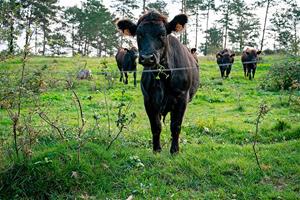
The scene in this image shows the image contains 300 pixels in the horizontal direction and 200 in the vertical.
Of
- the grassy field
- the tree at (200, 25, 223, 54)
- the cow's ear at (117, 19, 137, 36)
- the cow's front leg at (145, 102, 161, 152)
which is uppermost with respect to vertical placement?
the tree at (200, 25, 223, 54)

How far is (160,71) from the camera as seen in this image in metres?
5.67

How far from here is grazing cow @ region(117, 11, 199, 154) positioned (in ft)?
19.1

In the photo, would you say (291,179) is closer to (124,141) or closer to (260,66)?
(124,141)

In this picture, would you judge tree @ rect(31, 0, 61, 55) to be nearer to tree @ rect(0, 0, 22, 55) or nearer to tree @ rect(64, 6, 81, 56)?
tree @ rect(64, 6, 81, 56)

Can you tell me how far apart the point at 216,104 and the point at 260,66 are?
17252mm

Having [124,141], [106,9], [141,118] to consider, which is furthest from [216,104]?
[106,9]

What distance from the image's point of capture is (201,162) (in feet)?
19.7

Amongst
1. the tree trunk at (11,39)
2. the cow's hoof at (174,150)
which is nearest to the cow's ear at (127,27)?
the tree trunk at (11,39)

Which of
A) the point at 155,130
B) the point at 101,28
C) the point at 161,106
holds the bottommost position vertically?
the point at 155,130

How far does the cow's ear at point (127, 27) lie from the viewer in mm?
6431

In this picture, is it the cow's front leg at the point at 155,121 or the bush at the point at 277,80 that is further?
the bush at the point at 277,80

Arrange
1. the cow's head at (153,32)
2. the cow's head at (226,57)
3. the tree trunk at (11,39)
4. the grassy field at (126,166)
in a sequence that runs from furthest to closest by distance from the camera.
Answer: the cow's head at (226,57) → the cow's head at (153,32) → the tree trunk at (11,39) → the grassy field at (126,166)

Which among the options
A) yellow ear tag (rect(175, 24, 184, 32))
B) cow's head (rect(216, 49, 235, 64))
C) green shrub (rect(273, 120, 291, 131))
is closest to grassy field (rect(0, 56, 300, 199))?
green shrub (rect(273, 120, 291, 131))

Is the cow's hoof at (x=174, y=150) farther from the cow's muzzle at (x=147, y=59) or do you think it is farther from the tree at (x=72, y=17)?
the tree at (x=72, y=17)
